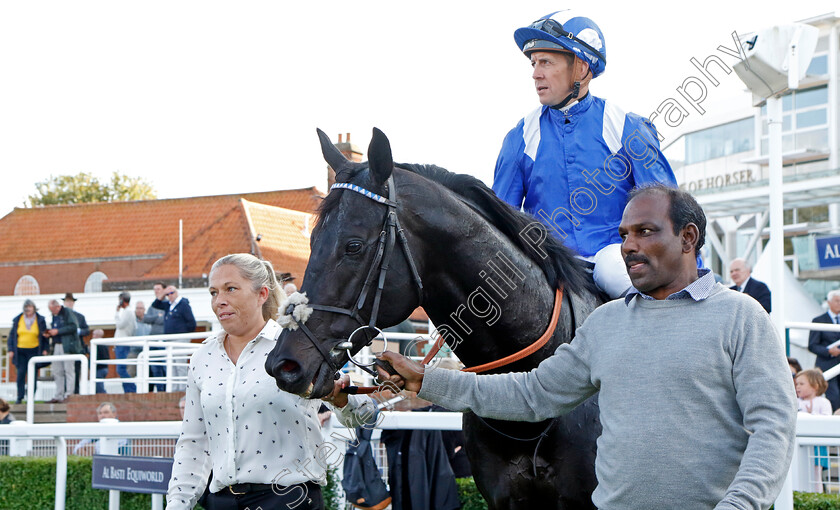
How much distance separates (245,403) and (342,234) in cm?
99

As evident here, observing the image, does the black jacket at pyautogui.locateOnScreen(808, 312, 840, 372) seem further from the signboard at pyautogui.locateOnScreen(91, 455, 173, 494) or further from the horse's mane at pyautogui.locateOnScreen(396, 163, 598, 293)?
the signboard at pyautogui.locateOnScreen(91, 455, 173, 494)

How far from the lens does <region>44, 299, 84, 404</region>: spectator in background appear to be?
12.1 metres

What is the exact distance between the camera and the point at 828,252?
17016 mm

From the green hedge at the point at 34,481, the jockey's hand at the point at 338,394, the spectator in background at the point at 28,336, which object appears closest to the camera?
the jockey's hand at the point at 338,394

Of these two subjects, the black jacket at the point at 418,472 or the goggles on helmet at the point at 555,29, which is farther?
the black jacket at the point at 418,472

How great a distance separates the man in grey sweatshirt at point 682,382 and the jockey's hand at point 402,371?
486mm

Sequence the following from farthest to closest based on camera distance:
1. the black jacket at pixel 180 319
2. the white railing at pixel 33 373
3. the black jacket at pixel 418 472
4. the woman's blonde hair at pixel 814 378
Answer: the black jacket at pixel 180 319 → the white railing at pixel 33 373 → the woman's blonde hair at pixel 814 378 → the black jacket at pixel 418 472

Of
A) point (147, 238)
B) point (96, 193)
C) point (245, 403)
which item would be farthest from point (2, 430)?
point (96, 193)

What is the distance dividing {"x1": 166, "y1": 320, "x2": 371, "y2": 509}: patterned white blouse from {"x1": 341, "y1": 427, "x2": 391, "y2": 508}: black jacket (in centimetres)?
93

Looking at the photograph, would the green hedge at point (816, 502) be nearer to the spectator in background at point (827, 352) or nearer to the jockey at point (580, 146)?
the jockey at point (580, 146)

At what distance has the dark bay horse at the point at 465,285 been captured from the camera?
97.6 inches

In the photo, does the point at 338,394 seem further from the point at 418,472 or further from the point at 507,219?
the point at 418,472

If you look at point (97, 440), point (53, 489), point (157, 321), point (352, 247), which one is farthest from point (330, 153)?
point (157, 321)

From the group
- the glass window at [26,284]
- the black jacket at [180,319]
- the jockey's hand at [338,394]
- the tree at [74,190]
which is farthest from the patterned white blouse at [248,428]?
the tree at [74,190]
